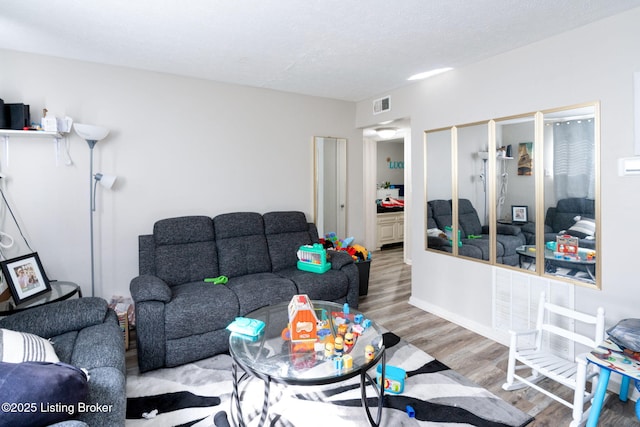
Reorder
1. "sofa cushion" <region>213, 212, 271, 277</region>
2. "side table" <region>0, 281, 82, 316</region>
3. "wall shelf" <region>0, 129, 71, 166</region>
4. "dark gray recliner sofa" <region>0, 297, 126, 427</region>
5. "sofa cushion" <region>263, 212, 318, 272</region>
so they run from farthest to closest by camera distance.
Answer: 1. "sofa cushion" <region>263, 212, 318, 272</region>
2. "sofa cushion" <region>213, 212, 271, 277</region>
3. "wall shelf" <region>0, 129, 71, 166</region>
4. "side table" <region>0, 281, 82, 316</region>
5. "dark gray recliner sofa" <region>0, 297, 126, 427</region>

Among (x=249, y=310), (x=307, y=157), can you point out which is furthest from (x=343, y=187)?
(x=249, y=310)

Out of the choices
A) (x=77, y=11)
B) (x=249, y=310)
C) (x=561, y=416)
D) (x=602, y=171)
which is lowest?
(x=561, y=416)

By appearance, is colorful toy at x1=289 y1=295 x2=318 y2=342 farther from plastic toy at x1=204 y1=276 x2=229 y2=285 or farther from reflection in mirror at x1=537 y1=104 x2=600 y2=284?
reflection in mirror at x1=537 y1=104 x2=600 y2=284

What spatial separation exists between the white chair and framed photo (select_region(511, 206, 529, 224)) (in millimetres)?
670

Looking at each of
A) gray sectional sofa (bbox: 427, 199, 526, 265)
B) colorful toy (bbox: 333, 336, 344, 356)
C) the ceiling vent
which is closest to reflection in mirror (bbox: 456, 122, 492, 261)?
gray sectional sofa (bbox: 427, 199, 526, 265)

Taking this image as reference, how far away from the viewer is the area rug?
191 cm

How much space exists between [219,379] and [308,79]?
2.82m

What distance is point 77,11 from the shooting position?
206cm

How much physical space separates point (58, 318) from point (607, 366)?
3.05m

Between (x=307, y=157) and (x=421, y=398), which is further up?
(x=307, y=157)

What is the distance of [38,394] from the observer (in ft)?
3.61

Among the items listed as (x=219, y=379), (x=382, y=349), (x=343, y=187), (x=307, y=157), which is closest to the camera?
(x=382, y=349)

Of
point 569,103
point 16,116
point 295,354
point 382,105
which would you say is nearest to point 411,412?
point 295,354

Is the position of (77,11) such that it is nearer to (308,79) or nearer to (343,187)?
(308,79)
